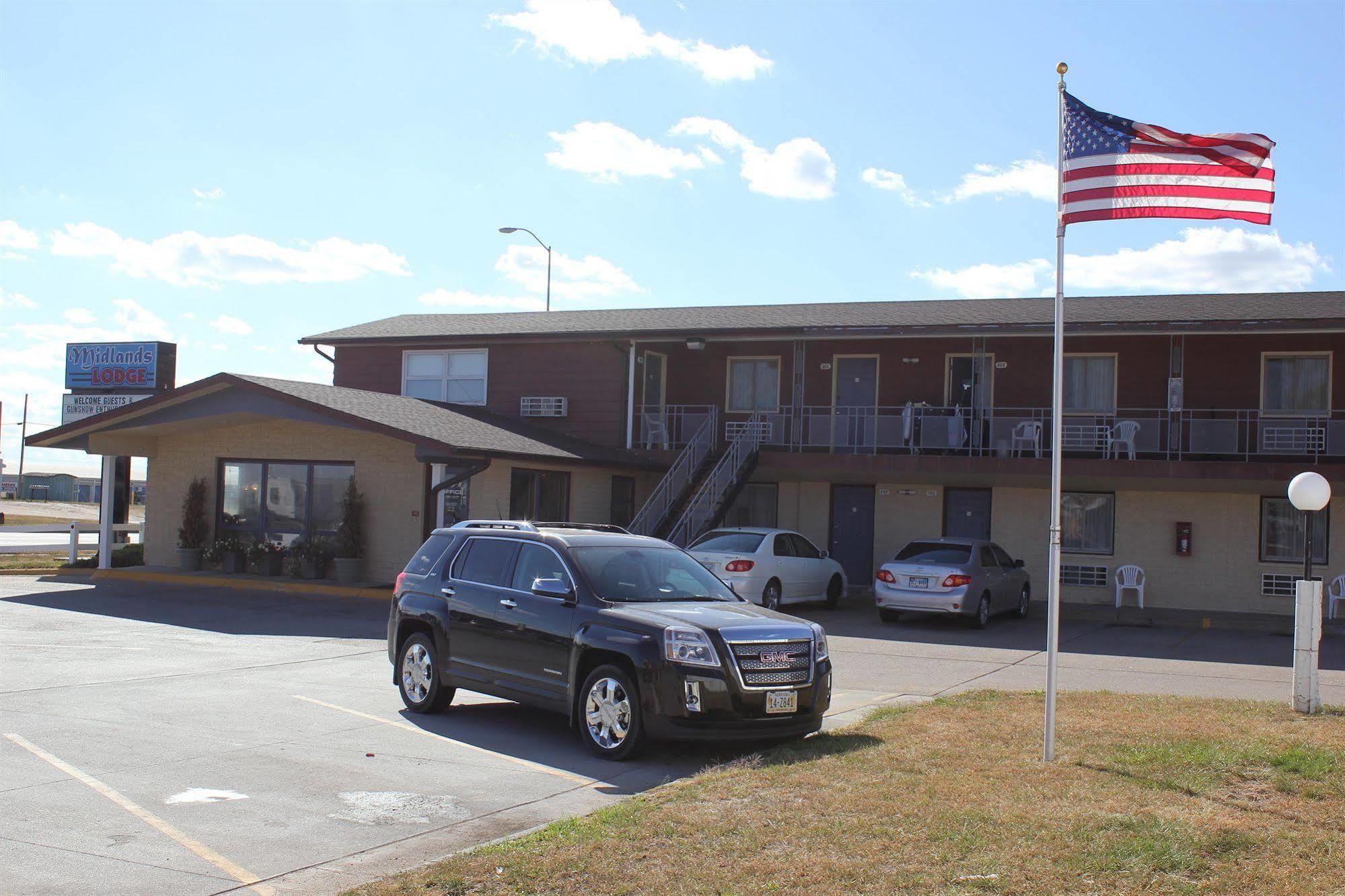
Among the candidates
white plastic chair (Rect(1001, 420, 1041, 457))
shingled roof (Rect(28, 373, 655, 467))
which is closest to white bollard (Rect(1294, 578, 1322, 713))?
white plastic chair (Rect(1001, 420, 1041, 457))

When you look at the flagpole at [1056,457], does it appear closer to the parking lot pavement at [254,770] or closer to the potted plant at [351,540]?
the parking lot pavement at [254,770]

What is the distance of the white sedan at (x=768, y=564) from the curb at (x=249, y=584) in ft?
18.2

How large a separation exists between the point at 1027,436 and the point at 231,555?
15737mm

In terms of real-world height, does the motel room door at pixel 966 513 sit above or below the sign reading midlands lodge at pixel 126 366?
below

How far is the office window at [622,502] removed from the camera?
26.0 metres

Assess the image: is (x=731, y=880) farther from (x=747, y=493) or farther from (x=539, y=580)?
(x=747, y=493)

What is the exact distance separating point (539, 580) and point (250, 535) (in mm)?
16362

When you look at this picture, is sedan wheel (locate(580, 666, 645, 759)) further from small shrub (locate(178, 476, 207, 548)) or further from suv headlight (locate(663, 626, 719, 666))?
small shrub (locate(178, 476, 207, 548))

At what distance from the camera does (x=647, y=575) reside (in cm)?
1034

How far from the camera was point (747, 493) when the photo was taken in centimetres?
2719

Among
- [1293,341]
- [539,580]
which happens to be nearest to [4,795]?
[539,580]

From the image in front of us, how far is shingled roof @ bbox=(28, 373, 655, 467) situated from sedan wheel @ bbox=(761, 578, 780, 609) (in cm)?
492

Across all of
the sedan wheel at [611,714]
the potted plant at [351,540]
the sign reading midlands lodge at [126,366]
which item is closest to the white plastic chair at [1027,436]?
the potted plant at [351,540]

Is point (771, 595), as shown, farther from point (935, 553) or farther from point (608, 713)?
point (608, 713)
